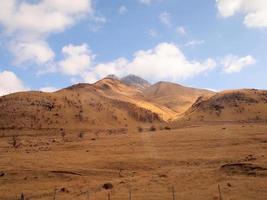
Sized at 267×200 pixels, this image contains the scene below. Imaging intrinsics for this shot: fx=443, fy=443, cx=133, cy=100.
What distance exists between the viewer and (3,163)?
41.1 metres

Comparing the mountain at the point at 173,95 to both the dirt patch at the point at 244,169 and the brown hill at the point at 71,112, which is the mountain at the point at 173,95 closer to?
the brown hill at the point at 71,112

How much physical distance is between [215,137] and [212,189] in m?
25.2

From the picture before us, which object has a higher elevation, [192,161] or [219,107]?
[219,107]

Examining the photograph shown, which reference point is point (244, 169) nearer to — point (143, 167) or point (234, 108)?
point (143, 167)

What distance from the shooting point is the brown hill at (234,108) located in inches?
3302

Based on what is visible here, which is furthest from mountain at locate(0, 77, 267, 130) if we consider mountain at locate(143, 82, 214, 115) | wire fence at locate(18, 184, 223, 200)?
wire fence at locate(18, 184, 223, 200)

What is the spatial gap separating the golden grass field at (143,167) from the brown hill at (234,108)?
87.8 ft

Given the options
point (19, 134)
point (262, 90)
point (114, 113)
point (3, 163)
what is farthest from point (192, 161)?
point (262, 90)

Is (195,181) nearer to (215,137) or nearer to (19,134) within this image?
(215,137)

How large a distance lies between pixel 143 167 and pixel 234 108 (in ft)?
182

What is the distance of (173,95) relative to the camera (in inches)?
5714

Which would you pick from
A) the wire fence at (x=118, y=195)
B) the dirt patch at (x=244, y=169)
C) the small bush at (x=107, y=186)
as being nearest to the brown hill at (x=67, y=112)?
the small bush at (x=107, y=186)

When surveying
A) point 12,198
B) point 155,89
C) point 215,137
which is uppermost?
point 155,89

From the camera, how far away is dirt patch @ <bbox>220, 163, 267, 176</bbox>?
30.9 meters
